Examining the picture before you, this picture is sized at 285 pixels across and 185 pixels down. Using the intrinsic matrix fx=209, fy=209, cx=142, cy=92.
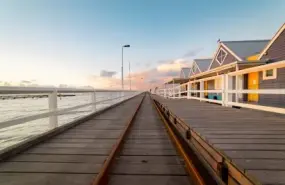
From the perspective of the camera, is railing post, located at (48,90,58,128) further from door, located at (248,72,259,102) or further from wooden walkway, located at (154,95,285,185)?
door, located at (248,72,259,102)

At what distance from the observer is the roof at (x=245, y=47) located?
20422mm

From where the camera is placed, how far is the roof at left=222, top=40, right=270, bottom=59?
20.4m

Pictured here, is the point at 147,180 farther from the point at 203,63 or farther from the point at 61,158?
the point at 203,63

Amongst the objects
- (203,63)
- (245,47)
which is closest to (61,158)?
(245,47)

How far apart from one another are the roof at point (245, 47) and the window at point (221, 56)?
2.94ft

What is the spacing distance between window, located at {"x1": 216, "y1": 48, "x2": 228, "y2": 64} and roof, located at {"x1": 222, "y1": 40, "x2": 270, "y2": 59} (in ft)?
2.94

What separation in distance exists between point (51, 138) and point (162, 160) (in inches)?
105

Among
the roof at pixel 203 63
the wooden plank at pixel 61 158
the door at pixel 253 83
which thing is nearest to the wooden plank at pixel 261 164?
the wooden plank at pixel 61 158

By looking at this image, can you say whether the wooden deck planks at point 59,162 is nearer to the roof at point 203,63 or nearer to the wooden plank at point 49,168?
the wooden plank at point 49,168

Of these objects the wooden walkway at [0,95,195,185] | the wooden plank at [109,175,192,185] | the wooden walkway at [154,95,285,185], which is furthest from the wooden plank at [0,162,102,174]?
the wooden walkway at [154,95,285,185]

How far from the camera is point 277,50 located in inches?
577

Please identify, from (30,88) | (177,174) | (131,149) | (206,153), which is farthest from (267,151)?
(30,88)

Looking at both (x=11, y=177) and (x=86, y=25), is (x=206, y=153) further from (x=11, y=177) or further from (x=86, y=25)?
(x=86, y=25)

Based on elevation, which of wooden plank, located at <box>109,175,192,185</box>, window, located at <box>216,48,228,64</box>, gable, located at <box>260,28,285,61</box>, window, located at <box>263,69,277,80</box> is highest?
window, located at <box>216,48,228,64</box>
